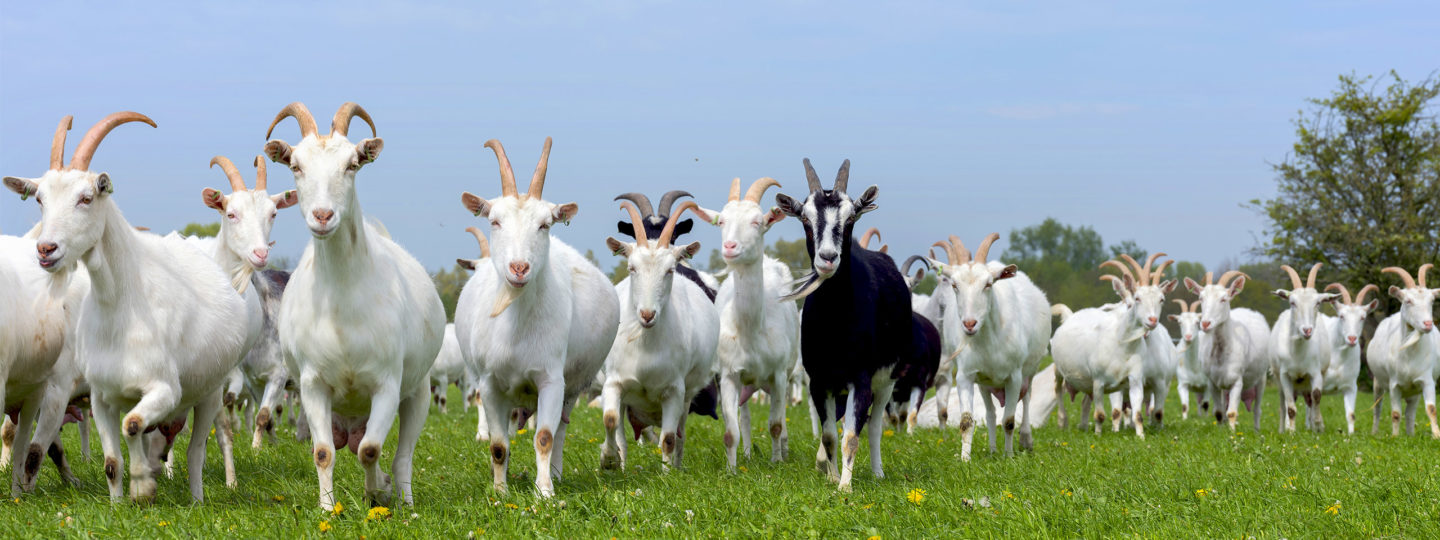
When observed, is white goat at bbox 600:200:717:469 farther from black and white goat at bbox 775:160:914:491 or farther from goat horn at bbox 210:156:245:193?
goat horn at bbox 210:156:245:193

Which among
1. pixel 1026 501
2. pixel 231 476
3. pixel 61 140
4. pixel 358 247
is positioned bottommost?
pixel 231 476

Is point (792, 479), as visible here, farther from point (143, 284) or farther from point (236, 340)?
point (143, 284)

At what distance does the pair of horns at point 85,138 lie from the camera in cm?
648

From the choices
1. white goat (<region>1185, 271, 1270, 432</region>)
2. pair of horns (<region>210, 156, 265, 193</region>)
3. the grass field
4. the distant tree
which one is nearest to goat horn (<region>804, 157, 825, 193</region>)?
the grass field

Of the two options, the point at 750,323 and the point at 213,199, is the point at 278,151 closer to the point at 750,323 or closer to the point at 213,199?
the point at 213,199

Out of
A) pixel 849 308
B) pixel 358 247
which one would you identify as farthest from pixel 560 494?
pixel 849 308

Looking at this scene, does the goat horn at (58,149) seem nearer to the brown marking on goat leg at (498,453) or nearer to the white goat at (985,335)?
the brown marking on goat leg at (498,453)

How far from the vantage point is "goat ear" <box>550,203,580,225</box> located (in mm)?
7215

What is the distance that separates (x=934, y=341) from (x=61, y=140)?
9.52 metres

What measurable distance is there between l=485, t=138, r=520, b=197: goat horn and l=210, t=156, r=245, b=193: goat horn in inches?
109

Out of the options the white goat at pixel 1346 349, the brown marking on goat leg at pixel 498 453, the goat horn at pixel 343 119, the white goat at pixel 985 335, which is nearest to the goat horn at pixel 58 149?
the goat horn at pixel 343 119

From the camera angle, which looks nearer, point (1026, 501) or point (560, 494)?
point (1026, 501)

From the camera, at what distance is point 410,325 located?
6863 millimetres

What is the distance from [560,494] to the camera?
704 cm
